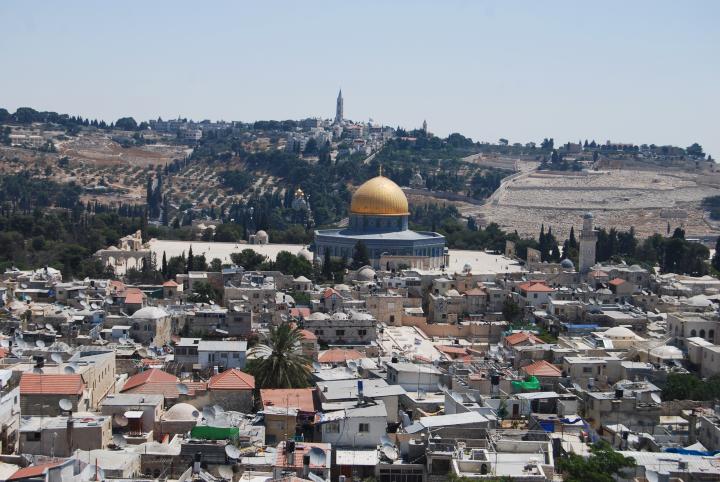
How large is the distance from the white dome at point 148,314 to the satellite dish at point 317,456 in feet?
38.1

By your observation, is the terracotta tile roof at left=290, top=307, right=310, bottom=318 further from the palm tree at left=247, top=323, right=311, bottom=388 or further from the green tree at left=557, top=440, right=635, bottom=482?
the green tree at left=557, top=440, right=635, bottom=482

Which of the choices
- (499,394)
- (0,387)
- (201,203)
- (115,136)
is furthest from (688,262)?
(115,136)

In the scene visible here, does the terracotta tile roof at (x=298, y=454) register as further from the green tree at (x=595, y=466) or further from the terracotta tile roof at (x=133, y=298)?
the terracotta tile roof at (x=133, y=298)

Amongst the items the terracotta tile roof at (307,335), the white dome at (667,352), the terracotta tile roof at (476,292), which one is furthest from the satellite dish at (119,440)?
the terracotta tile roof at (476,292)

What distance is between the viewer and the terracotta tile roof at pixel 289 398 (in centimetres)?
1833

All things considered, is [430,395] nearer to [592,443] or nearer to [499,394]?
[499,394]

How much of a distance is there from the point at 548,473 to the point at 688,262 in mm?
30384

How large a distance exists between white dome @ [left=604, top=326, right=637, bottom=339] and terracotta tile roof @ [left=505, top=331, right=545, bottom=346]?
1635 millimetres

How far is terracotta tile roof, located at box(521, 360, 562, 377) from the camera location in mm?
22031

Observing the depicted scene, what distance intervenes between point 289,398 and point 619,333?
1140 centimetres

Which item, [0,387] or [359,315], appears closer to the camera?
[0,387]

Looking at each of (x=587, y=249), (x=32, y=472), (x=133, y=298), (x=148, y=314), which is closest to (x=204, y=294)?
(x=133, y=298)

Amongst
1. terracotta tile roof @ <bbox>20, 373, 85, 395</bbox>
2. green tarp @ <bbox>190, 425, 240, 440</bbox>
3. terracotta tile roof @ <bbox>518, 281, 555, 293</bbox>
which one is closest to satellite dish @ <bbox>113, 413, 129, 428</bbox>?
terracotta tile roof @ <bbox>20, 373, 85, 395</bbox>

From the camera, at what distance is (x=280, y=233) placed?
2069 inches
